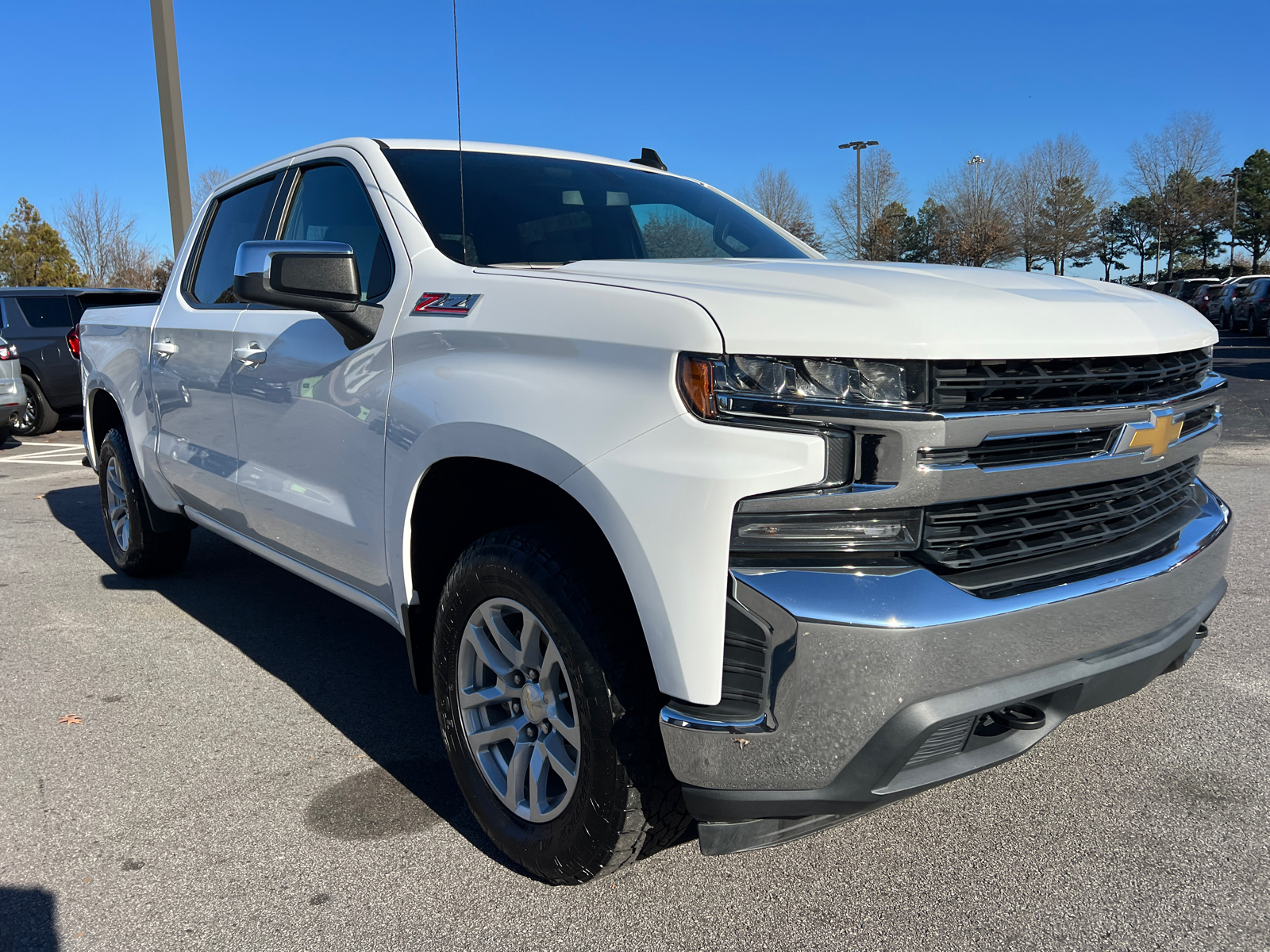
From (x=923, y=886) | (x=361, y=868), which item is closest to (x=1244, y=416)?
(x=923, y=886)

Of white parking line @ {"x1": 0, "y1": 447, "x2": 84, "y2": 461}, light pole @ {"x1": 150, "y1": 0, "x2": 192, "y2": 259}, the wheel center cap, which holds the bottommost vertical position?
white parking line @ {"x1": 0, "y1": 447, "x2": 84, "y2": 461}

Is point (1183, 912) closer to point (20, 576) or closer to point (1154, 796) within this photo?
point (1154, 796)

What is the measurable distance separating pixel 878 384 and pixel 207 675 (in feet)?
10.1

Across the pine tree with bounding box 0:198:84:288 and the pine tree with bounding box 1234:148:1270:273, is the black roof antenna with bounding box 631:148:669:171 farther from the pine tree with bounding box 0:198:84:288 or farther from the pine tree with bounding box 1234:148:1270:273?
the pine tree with bounding box 1234:148:1270:273

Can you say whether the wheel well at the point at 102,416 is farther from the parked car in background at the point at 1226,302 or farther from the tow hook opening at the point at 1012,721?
the parked car in background at the point at 1226,302

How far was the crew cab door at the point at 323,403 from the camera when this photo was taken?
2.78m

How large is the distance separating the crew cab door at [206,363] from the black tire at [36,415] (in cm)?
1004

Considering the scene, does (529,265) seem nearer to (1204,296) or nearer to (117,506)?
(117,506)

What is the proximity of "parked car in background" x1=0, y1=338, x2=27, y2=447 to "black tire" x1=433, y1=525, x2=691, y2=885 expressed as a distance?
1083 centimetres

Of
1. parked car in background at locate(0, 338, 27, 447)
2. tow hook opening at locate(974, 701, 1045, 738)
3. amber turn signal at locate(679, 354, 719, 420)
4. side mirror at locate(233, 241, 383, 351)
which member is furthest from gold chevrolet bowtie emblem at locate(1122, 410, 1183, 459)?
parked car in background at locate(0, 338, 27, 447)

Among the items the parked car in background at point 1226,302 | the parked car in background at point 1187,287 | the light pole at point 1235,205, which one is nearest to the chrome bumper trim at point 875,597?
the parked car in background at point 1226,302

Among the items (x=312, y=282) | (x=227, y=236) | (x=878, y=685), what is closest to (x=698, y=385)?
(x=878, y=685)

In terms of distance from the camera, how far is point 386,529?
8.95 feet

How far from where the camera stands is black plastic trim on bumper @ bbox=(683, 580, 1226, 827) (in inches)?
73.1
